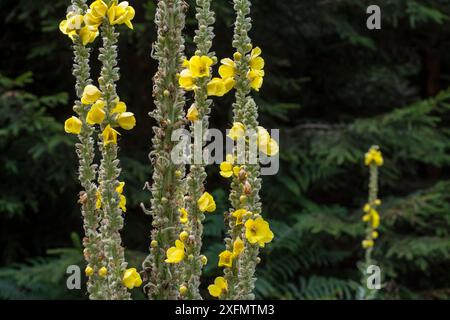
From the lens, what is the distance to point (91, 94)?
1.41 metres

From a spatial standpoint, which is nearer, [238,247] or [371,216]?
[238,247]

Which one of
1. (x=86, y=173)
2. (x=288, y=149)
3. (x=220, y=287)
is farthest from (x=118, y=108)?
(x=288, y=149)

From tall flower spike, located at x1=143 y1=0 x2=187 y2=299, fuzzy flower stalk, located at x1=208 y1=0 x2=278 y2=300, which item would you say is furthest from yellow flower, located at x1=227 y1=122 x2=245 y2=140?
tall flower spike, located at x1=143 y1=0 x2=187 y2=299

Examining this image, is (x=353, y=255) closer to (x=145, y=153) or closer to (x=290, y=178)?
(x=290, y=178)

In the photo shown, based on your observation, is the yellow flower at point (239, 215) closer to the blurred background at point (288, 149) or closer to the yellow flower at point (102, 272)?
the yellow flower at point (102, 272)

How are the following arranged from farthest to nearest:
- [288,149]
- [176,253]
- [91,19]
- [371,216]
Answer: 1. [288,149]
2. [371,216]
3. [91,19]
4. [176,253]

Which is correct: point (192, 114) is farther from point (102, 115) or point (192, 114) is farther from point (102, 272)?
point (102, 272)

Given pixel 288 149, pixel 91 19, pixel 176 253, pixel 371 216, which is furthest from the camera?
pixel 288 149

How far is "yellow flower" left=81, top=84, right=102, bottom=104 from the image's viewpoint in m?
1.40

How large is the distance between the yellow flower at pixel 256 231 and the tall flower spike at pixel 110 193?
31 centimetres

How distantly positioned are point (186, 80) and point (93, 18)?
0.28 metres

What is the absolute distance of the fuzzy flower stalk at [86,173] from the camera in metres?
1.41

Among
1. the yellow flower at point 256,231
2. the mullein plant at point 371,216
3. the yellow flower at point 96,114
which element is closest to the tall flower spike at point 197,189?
the yellow flower at point 256,231
